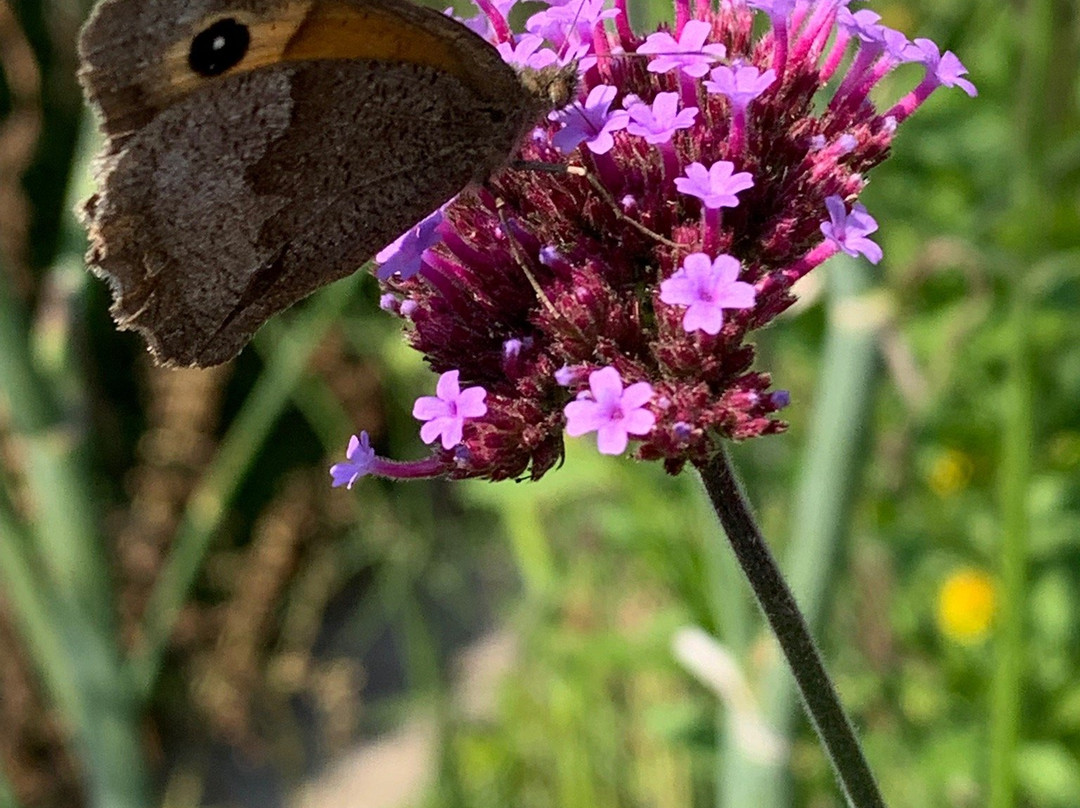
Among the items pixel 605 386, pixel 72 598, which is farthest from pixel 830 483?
pixel 72 598

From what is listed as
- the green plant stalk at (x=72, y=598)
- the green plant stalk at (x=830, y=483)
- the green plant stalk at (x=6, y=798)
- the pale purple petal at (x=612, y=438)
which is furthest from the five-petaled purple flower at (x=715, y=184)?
the green plant stalk at (x=6, y=798)

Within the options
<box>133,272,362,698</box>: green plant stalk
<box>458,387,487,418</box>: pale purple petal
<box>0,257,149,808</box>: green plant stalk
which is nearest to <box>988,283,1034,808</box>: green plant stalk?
<box>458,387,487,418</box>: pale purple petal

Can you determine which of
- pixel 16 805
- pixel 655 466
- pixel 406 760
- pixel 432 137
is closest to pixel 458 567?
pixel 406 760

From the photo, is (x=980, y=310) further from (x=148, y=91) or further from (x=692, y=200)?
(x=148, y=91)

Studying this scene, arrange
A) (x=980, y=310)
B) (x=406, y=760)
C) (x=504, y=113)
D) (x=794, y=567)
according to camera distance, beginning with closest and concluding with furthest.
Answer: (x=504, y=113), (x=794, y=567), (x=980, y=310), (x=406, y=760)

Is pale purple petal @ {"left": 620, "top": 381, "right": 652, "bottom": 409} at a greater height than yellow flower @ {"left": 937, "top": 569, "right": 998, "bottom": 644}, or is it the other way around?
pale purple petal @ {"left": 620, "top": 381, "right": 652, "bottom": 409}

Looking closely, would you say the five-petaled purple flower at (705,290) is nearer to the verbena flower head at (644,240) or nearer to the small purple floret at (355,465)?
the verbena flower head at (644,240)

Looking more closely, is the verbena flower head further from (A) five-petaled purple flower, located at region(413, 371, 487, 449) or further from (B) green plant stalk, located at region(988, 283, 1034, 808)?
(B) green plant stalk, located at region(988, 283, 1034, 808)
